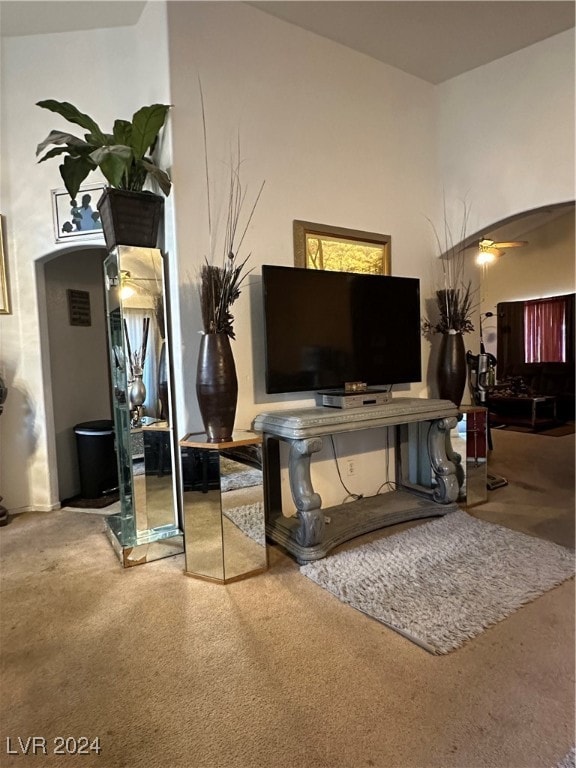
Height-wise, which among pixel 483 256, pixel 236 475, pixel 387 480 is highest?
pixel 483 256

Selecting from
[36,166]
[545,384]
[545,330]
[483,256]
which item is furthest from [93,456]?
[545,330]

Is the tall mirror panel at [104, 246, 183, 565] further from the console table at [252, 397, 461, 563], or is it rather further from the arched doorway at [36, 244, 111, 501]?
the arched doorway at [36, 244, 111, 501]

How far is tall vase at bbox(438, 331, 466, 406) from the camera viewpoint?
11.2 feet

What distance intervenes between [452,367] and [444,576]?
1.67m

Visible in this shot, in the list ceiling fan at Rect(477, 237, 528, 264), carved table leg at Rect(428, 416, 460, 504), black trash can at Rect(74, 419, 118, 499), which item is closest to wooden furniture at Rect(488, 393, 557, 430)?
ceiling fan at Rect(477, 237, 528, 264)

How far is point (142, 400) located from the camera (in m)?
2.56

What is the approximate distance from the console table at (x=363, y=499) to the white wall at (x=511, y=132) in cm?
169

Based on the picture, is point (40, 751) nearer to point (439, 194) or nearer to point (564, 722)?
point (564, 722)

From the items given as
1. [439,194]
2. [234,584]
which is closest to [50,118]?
[439,194]

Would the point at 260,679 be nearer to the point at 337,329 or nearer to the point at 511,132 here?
the point at 337,329

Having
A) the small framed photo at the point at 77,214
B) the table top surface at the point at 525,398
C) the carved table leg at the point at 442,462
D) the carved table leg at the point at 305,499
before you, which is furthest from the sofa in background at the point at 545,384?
the small framed photo at the point at 77,214

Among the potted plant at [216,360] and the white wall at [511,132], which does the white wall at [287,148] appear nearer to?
the white wall at [511,132]

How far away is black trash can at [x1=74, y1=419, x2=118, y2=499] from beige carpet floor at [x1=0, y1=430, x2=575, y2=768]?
1.29 meters

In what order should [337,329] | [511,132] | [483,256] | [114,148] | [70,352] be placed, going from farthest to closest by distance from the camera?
[483,256] → [70,352] → [511,132] → [337,329] → [114,148]
